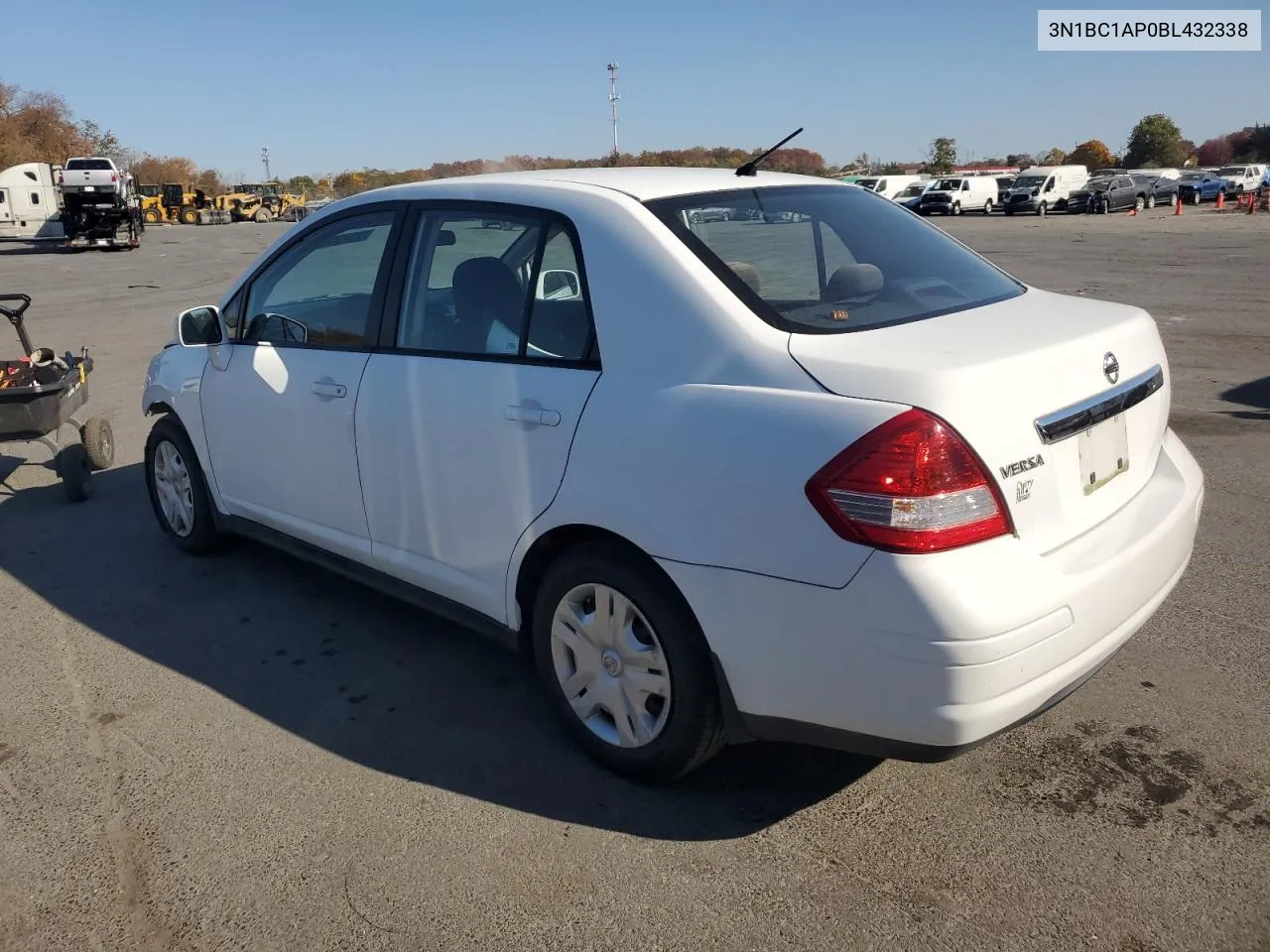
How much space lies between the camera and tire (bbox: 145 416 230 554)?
197 inches

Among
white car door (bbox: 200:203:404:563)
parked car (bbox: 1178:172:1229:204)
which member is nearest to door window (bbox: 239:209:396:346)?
white car door (bbox: 200:203:404:563)

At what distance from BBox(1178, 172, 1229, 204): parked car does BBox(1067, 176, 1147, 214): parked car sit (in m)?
6.07

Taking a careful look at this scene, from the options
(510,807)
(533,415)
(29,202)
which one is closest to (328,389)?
(533,415)

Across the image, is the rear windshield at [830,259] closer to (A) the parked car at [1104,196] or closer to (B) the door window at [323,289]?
(B) the door window at [323,289]

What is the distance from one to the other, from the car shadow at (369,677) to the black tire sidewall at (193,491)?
0.36ft

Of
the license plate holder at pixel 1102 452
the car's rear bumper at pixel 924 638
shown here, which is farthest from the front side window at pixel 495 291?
the license plate holder at pixel 1102 452

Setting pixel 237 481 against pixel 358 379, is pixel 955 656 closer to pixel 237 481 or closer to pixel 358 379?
pixel 358 379

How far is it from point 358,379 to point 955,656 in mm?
2390

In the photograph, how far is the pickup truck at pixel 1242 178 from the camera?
2030 inches

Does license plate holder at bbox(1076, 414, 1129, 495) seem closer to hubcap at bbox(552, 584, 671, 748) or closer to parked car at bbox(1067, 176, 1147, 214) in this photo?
hubcap at bbox(552, 584, 671, 748)

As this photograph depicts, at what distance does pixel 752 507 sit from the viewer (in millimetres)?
2596

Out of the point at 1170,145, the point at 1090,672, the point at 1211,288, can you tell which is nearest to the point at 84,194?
the point at 1211,288

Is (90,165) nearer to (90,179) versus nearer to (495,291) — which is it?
(90,179)

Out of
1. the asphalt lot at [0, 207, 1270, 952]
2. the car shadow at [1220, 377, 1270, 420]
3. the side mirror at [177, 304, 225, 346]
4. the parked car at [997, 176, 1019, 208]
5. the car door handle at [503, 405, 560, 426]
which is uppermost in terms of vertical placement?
the parked car at [997, 176, 1019, 208]
